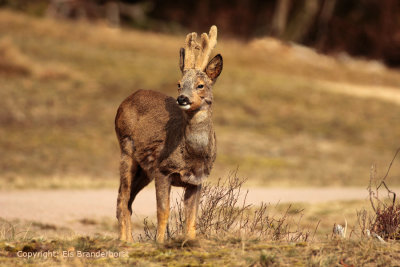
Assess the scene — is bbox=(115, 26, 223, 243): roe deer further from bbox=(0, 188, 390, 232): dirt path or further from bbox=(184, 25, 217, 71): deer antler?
bbox=(0, 188, 390, 232): dirt path

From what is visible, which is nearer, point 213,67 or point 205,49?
point 213,67

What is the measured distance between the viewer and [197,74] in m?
7.66

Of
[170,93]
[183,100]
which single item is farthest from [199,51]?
[170,93]

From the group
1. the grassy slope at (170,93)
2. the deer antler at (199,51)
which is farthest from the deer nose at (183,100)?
the grassy slope at (170,93)

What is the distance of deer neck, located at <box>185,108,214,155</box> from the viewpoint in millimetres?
7645

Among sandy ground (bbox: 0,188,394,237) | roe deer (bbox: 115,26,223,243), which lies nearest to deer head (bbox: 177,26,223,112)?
roe deer (bbox: 115,26,223,243)

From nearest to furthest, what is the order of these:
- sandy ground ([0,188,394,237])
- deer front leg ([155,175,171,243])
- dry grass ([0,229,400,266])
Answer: dry grass ([0,229,400,266]), deer front leg ([155,175,171,243]), sandy ground ([0,188,394,237])

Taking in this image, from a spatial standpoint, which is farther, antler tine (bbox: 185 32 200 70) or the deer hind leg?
the deer hind leg

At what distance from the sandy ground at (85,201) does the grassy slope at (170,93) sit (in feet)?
5.35

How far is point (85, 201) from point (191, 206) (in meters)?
8.17

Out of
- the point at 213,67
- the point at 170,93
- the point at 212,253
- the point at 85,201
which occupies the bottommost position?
the point at 212,253

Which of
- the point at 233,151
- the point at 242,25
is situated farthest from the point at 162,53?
the point at 233,151

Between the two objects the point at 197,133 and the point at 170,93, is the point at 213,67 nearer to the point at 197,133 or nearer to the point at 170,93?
the point at 197,133

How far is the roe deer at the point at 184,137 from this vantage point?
7.64m
